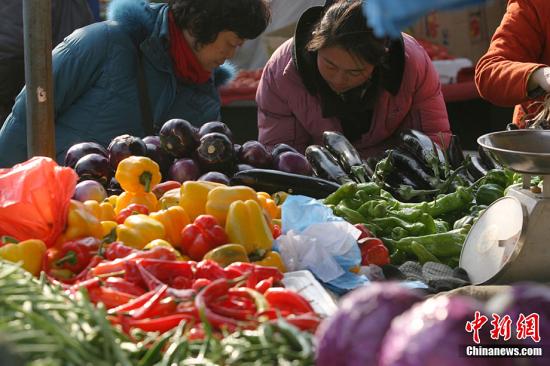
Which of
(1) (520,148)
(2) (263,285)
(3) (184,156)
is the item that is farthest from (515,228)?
(3) (184,156)

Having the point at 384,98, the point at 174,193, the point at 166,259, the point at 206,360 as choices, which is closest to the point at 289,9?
the point at 384,98

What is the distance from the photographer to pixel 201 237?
99.0 inches

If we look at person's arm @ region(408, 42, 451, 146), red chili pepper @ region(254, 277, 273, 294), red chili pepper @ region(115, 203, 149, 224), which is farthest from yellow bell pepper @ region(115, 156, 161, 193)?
person's arm @ region(408, 42, 451, 146)

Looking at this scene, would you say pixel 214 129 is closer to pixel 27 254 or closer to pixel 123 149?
pixel 123 149

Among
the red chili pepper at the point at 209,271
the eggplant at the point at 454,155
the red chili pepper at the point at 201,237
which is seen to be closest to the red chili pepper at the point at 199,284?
the red chili pepper at the point at 209,271

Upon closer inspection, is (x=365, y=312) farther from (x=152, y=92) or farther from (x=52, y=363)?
(x=152, y=92)

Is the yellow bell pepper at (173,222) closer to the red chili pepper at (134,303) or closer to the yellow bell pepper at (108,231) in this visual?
the yellow bell pepper at (108,231)

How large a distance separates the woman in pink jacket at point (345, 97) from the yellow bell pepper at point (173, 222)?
1962 millimetres

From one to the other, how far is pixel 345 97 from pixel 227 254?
2.36 metres

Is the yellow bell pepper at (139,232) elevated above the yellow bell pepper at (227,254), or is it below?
above

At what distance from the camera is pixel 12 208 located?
258 cm

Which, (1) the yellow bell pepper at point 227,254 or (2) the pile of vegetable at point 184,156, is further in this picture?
(2) the pile of vegetable at point 184,156

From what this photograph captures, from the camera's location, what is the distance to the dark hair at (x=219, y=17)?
4281 mm

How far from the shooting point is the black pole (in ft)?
10.5
